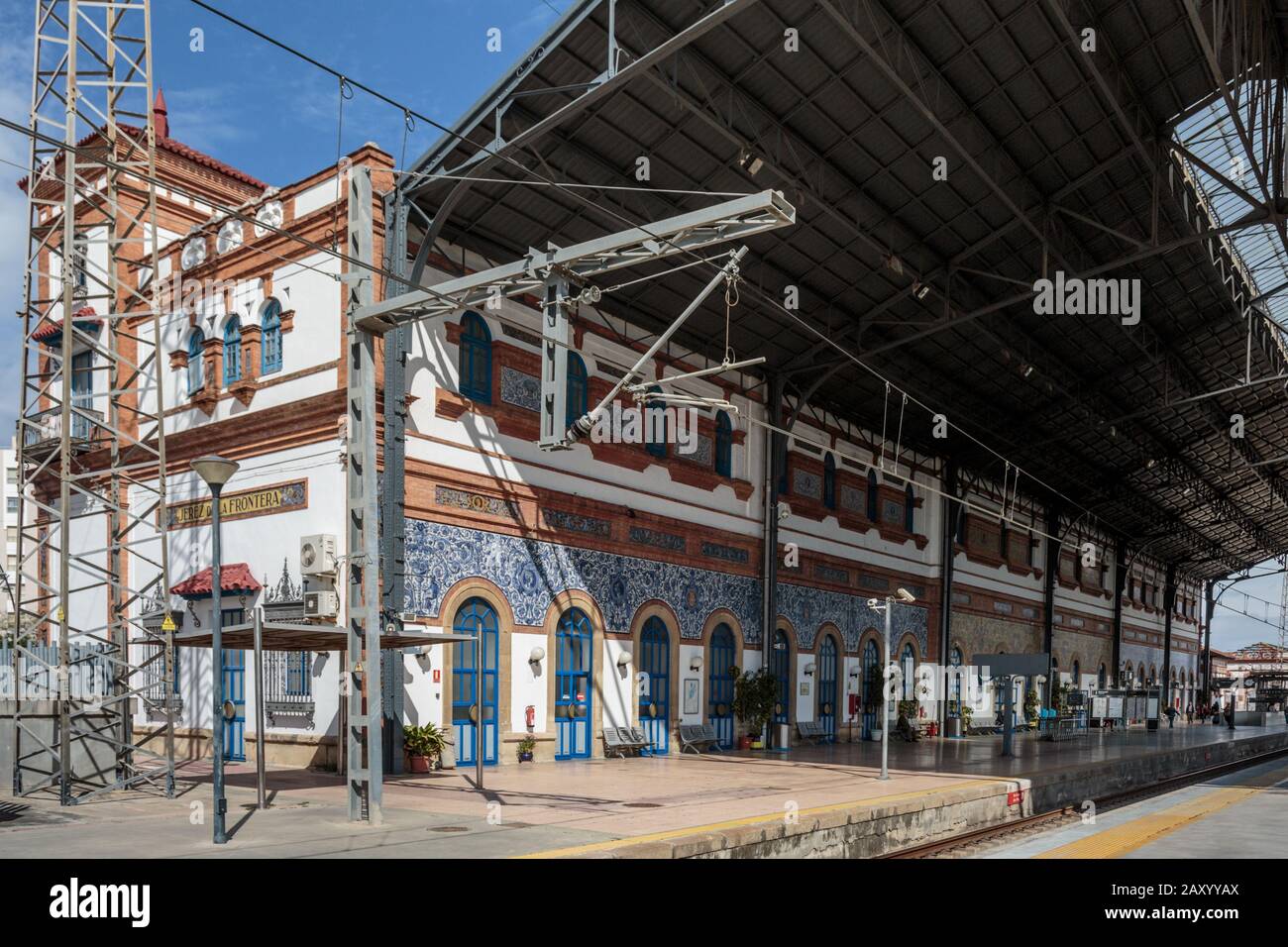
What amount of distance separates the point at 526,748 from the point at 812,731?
11.9m

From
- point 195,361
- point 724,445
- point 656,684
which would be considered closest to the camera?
point 195,361

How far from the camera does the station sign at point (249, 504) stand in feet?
64.0

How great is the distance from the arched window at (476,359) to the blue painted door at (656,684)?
22.5 ft

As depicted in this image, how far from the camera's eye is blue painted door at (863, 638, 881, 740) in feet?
109

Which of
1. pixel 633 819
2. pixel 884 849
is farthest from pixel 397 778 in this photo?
pixel 884 849

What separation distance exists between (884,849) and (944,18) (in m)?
12.7

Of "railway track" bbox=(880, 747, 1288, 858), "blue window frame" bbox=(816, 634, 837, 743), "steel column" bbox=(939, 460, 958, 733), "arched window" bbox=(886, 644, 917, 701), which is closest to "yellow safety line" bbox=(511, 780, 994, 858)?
"railway track" bbox=(880, 747, 1288, 858)

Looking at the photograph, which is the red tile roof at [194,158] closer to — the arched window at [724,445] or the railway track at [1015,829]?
the arched window at [724,445]

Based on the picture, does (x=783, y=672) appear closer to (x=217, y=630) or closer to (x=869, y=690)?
(x=869, y=690)

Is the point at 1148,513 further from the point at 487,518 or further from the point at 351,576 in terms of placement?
the point at 351,576

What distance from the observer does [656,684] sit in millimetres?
24938

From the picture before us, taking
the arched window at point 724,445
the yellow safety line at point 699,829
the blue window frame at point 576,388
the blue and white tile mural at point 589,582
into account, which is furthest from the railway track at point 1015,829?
the blue window frame at point 576,388

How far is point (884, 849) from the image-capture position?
1527cm

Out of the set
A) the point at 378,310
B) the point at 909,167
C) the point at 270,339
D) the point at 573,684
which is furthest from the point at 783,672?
the point at 378,310
